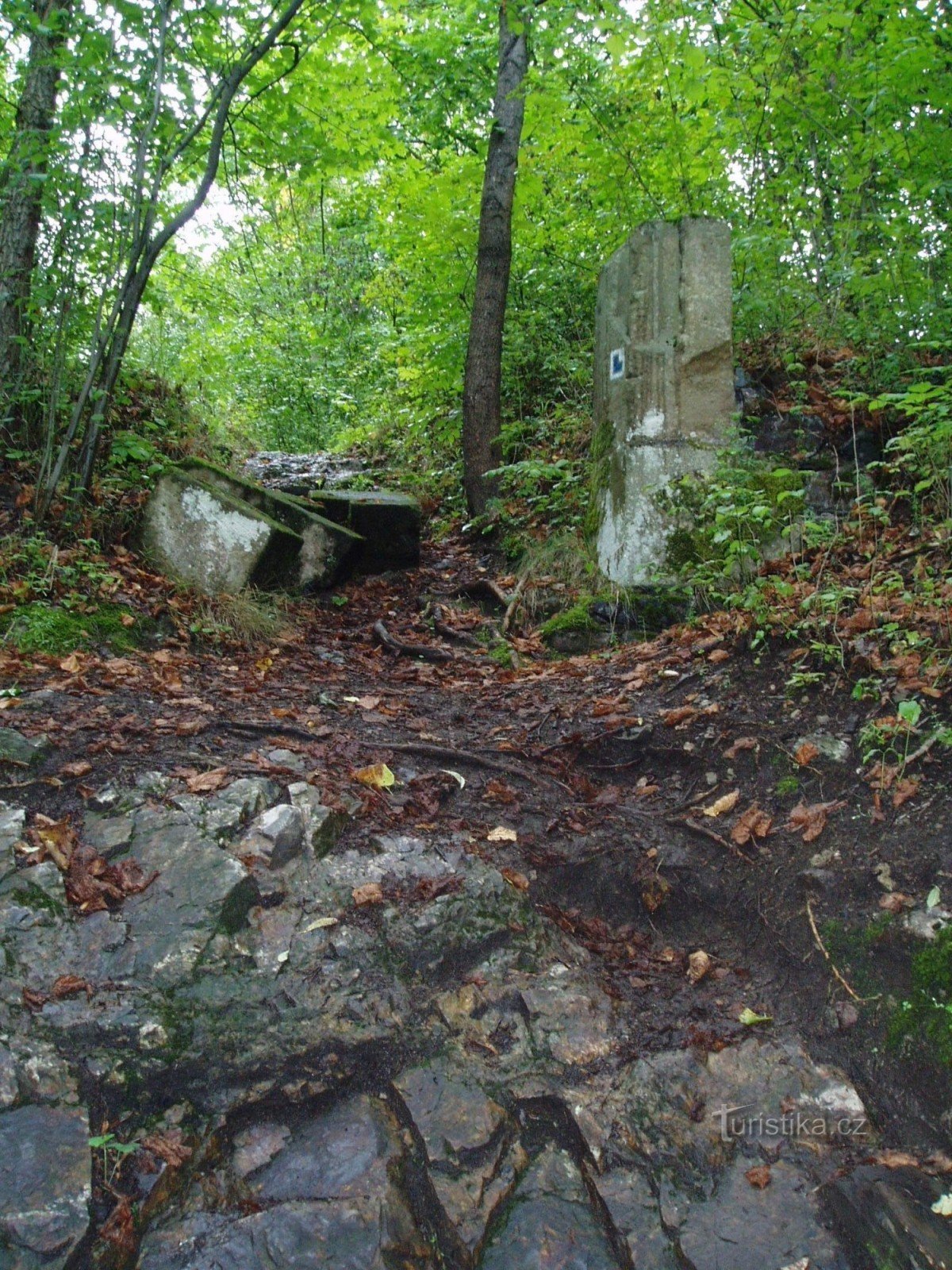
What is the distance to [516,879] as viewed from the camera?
333cm

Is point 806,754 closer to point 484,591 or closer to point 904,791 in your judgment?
point 904,791

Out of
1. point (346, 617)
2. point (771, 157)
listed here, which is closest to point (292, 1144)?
point (346, 617)

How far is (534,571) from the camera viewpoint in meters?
6.84

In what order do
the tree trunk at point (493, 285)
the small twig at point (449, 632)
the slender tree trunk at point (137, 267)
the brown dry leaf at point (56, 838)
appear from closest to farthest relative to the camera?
the brown dry leaf at point (56, 838) → the slender tree trunk at point (137, 267) → the small twig at point (449, 632) → the tree trunk at point (493, 285)

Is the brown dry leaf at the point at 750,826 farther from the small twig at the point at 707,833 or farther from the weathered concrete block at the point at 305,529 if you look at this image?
the weathered concrete block at the point at 305,529

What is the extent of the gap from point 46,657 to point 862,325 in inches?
255

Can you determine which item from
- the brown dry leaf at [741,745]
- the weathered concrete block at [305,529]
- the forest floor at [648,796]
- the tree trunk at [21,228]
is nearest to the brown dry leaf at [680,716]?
the forest floor at [648,796]

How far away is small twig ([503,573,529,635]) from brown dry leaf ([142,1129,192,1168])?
4.35 m

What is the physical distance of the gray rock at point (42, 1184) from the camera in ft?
6.69

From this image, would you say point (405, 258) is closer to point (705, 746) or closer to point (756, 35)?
point (756, 35)

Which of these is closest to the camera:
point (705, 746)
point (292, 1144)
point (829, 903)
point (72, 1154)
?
point (72, 1154)

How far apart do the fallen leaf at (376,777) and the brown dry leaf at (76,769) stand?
1100 mm

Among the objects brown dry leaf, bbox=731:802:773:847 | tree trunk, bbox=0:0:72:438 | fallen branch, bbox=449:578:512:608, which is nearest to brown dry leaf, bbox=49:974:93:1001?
brown dry leaf, bbox=731:802:773:847

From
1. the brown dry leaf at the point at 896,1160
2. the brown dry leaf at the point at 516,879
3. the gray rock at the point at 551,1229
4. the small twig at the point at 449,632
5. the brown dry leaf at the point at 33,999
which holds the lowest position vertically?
the gray rock at the point at 551,1229
